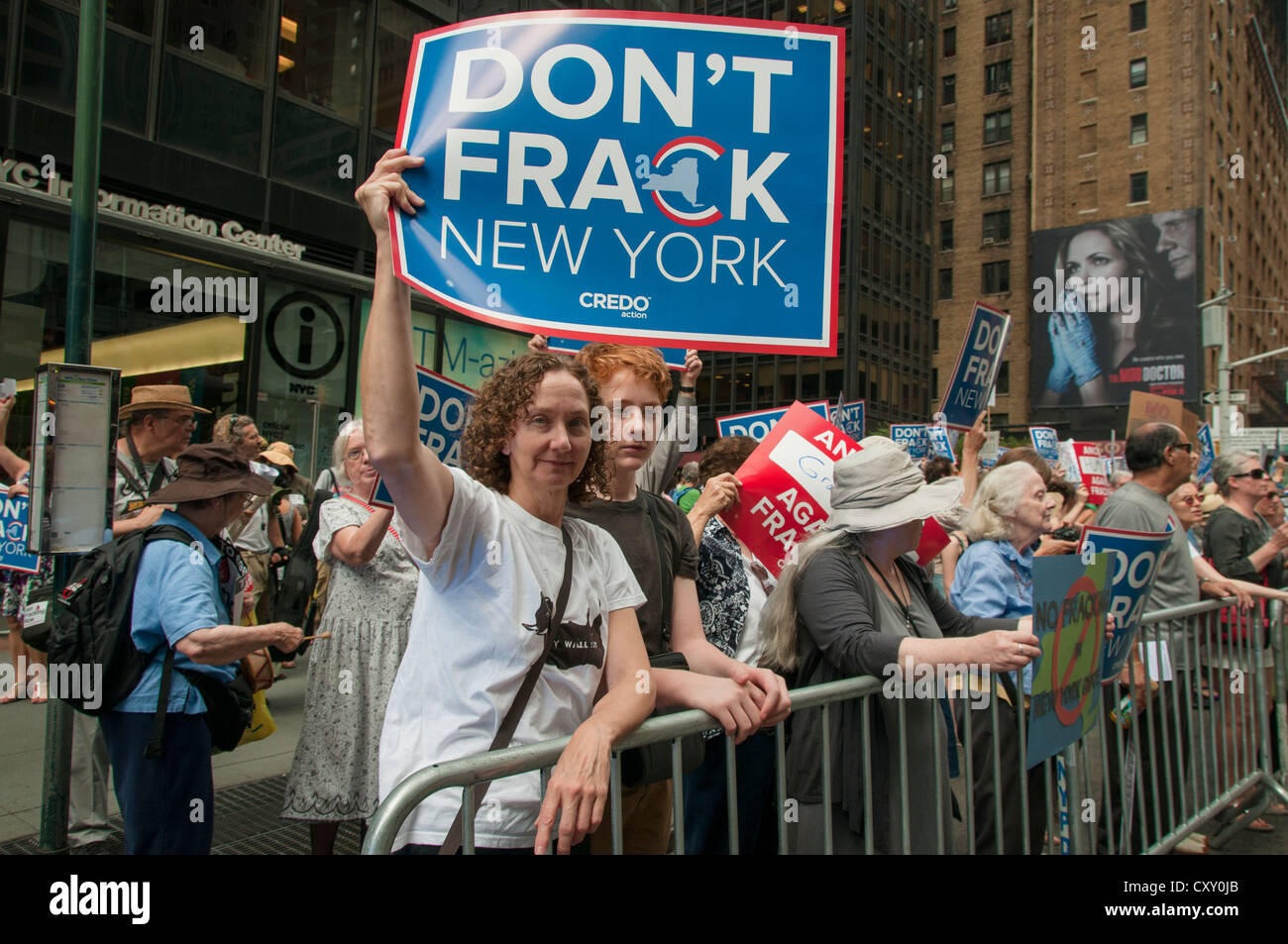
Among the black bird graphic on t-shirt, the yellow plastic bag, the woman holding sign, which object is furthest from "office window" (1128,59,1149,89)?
the black bird graphic on t-shirt

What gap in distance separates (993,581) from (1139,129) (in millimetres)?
59980

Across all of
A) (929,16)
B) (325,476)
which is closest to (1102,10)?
(929,16)

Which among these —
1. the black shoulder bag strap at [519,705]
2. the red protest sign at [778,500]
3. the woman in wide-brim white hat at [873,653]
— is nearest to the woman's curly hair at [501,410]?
the black shoulder bag strap at [519,705]

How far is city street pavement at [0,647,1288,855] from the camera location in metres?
4.38

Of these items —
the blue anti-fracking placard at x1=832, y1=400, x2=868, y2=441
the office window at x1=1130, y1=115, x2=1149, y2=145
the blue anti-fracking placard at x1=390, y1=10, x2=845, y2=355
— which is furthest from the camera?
the office window at x1=1130, y1=115, x2=1149, y2=145

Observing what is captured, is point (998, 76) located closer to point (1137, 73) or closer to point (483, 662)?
point (1137, 73)

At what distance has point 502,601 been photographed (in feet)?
6.07

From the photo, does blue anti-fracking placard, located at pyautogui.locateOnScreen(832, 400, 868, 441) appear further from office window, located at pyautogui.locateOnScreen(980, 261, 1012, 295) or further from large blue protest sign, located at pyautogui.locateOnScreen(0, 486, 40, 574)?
office window, located at pyautogui.locateOnScreen(980, 261, 1012, 295)

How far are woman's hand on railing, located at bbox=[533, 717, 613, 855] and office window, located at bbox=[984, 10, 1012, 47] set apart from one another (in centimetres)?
6749

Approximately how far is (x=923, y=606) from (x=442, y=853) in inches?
80.4

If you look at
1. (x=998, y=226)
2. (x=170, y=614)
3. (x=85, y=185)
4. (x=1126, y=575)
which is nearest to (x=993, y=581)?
(x=1126, y=575)

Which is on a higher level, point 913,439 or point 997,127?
point 997,127

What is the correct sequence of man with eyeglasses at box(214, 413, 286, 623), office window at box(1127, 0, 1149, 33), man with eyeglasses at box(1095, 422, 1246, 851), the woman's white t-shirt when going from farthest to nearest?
office window at box(1127, 0, 1149, 33)
man with eyeglasses at box(214, 413, 286, 623)
man with eyeglasses at box(1095, 422, 1246, 851)
the woman's white t-shirt

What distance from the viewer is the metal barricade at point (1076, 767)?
1.96m
